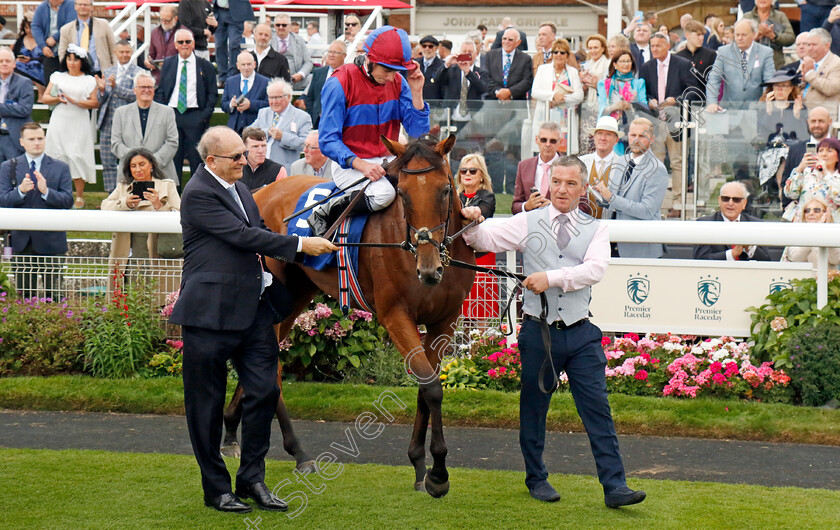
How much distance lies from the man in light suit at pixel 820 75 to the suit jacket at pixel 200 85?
659cm

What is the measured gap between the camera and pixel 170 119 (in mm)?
11086

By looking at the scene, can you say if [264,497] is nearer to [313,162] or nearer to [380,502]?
[380,502]

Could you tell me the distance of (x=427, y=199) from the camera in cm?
513

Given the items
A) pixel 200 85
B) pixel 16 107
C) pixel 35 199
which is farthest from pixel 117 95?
pixel 35 199

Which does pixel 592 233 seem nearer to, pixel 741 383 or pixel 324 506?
pixel 324 506

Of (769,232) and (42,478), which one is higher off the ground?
(769,232)

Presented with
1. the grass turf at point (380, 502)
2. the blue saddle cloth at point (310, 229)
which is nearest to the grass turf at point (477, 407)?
the grass turf at point (380, 502)

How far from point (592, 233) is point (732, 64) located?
6363 mm

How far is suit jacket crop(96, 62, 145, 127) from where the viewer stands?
478 inches

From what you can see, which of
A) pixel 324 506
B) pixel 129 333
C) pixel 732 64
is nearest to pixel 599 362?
pixel 324 506

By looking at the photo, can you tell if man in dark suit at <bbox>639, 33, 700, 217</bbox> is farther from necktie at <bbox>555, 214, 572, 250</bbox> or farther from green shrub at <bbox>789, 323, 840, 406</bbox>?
necktie at <bbox>555, 214, 572, 250</bbox>

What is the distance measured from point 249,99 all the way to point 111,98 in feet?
5.86

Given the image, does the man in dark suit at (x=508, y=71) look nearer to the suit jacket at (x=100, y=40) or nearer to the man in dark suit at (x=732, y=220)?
the man in dark suit at (x=732, y=220)

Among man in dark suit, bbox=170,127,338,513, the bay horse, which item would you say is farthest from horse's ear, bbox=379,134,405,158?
man in dark suit, bbox=170,127,338,513
